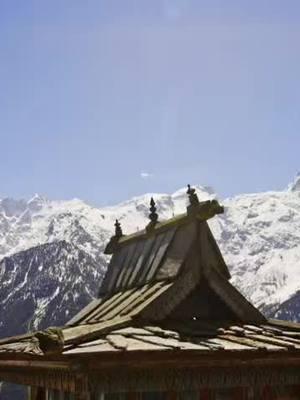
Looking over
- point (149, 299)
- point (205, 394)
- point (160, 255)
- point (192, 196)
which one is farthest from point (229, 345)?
point (192, 196)

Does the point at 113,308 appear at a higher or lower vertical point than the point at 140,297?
lower

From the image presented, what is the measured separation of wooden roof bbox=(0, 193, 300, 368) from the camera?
39.7ft

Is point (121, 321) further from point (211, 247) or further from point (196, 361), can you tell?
point (211, 247)

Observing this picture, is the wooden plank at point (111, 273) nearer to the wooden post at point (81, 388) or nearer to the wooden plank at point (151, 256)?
the wooden plank at point (151, 256)

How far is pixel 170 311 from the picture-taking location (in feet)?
49.7

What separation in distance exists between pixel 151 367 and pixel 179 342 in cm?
82

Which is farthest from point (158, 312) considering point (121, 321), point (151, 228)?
point (151, 228)

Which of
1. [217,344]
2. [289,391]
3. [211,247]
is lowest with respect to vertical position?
[289,391]

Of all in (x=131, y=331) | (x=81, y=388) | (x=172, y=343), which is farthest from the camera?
(x=131, y=331)

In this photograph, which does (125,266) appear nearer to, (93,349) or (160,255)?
(160,255)

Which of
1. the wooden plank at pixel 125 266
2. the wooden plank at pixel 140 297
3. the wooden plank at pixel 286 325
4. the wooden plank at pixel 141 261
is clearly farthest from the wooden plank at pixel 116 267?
the wooden plank at pixel 286 325

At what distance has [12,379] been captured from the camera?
17125 mm

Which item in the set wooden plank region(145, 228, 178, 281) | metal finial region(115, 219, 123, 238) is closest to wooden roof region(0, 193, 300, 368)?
wooden plank region(145, 228, 178, 281)

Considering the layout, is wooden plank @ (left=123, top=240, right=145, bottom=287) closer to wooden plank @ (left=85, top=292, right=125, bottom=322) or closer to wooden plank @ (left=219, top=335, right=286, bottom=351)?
wooden plank @ (left=85, top=292, right=125, bottom=322)
